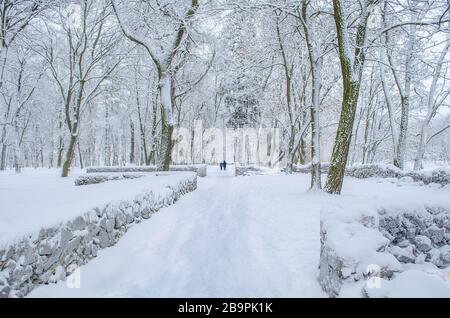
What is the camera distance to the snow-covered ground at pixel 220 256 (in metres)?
4.00

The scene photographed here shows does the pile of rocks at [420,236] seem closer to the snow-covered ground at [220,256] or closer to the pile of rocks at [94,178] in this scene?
the snow-covered ground at [220,256]

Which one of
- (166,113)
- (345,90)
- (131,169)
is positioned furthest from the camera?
(131,169)

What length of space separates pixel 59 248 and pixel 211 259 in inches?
91.3

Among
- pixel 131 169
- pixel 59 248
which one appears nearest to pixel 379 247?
pixel 59 248

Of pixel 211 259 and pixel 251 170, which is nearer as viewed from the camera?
pixel 211 259

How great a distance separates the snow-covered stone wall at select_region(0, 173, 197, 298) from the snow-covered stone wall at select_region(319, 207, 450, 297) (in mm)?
3428

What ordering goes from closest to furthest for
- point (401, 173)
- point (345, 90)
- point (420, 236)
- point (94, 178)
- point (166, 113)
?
point (420, 236) < point (345, 90) < point (166, 113) < point (94, 178) < point (401, 173)

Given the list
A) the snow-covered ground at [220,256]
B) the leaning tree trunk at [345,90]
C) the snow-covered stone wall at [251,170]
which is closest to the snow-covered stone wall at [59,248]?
the snow-covered ground at [220,256]

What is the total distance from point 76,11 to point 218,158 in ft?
132

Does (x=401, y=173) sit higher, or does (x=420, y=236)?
(x=401, y=173)

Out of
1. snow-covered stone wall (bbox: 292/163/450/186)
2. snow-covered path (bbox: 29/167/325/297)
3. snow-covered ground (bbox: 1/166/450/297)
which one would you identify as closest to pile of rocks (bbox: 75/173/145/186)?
snow-covered path (bbox: 29/167/325/297)

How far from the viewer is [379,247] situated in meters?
3.61

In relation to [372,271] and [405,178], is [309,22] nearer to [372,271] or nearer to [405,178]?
[405,178]

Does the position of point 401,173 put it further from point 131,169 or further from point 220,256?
point 131,169
